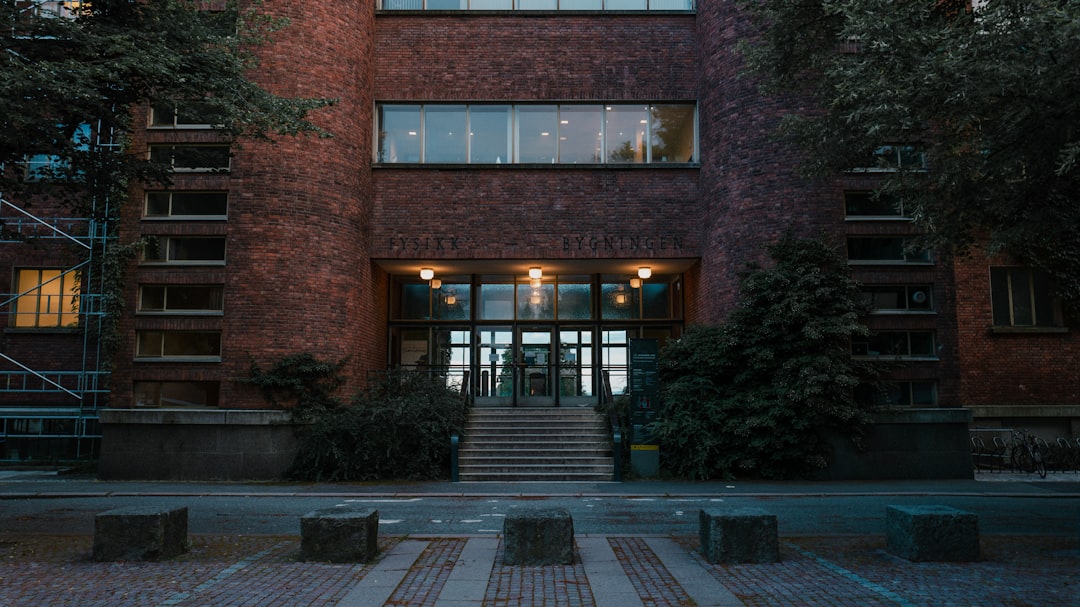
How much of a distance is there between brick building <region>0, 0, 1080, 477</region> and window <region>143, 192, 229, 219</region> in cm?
7

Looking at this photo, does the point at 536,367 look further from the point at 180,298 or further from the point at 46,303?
the point at 46,303

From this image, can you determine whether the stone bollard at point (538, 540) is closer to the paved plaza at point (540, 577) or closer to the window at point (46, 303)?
the paved plaza at point (540, 577)

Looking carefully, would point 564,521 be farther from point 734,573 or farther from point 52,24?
point 52,24

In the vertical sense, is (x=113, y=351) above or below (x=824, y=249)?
below

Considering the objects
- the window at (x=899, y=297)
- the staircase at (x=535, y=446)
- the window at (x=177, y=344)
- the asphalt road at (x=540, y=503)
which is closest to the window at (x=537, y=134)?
the window at (x=899, y=297)

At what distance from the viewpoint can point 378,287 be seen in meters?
21.4

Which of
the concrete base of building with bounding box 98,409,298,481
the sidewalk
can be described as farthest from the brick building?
the sidewalk

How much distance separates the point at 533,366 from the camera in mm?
22203

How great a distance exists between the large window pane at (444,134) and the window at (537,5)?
2828 mm

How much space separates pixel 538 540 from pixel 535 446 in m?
10.3

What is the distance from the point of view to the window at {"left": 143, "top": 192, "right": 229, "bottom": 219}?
18.5m

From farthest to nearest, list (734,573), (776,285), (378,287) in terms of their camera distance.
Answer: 1. (378,287)
2. (776,285)
3. (734,573)

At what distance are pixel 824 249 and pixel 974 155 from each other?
7.66 meters

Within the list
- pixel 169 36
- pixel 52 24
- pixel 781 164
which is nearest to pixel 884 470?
pixel 781 164
